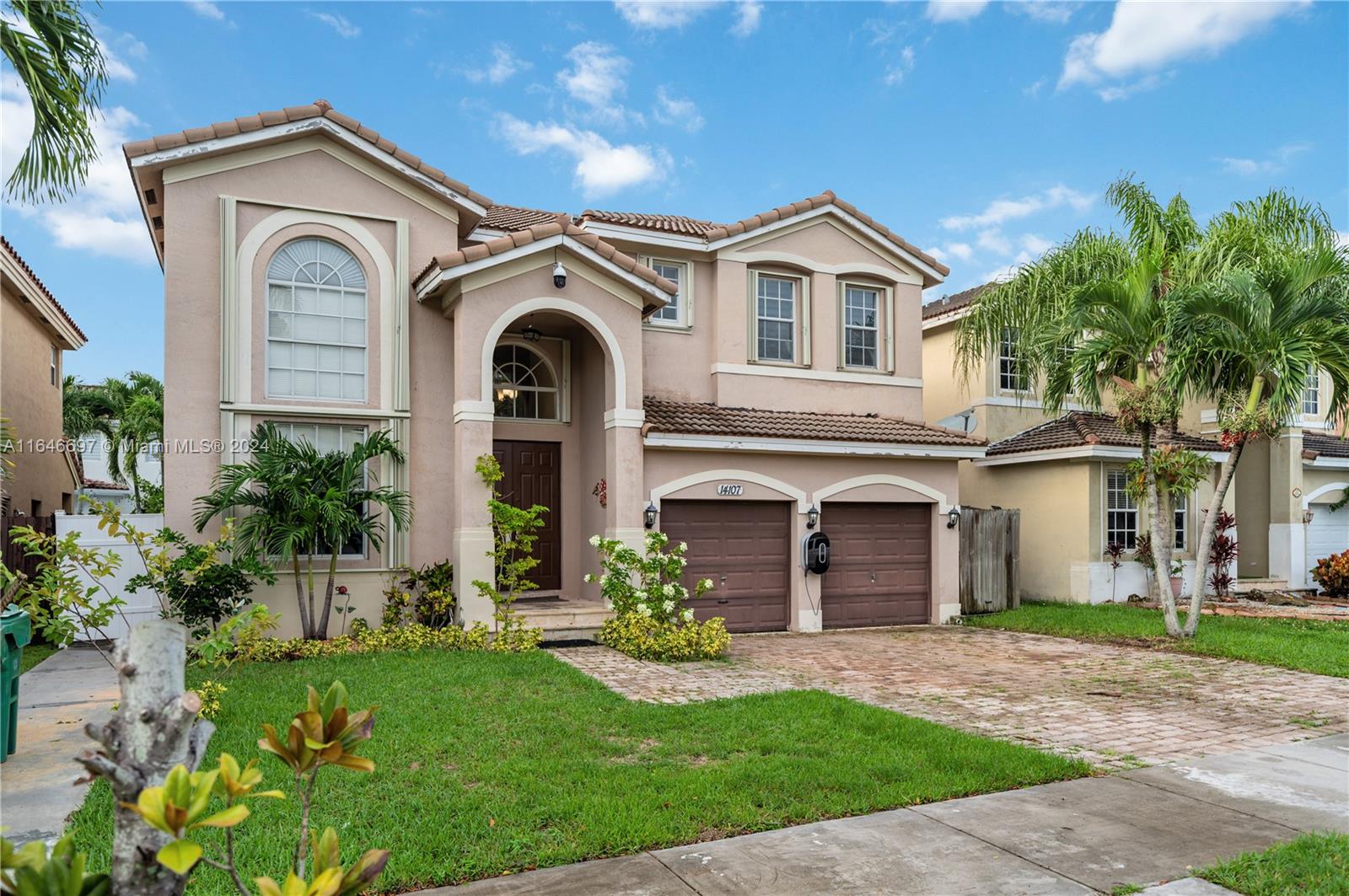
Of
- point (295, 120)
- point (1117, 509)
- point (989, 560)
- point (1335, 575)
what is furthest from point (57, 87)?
point (1335, 575)

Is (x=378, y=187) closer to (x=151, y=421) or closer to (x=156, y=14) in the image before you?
(x=156, y=14)

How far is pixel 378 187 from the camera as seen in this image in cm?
1339

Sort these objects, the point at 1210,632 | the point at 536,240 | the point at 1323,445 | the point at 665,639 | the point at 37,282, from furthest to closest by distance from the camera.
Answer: the point at 1323,445 < the point at 37,282 < the point at 1210,632 < the point at 536,240 < the point at 665,639

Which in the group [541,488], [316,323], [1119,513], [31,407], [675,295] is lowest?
[1119,513]

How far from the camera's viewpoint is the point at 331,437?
42.7ft

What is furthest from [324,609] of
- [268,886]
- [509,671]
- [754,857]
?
[268,886]

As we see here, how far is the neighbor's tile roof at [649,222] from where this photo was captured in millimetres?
15414

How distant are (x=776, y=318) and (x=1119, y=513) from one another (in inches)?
333

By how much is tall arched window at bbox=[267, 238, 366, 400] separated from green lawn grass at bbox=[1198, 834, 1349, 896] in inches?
455

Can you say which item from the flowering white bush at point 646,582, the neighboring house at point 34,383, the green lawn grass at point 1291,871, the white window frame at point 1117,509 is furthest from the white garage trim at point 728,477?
the neighboring house at point 34,383

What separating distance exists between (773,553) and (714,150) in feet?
26.3

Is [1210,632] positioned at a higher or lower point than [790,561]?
lower

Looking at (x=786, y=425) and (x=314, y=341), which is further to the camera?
(x=786, y=425)

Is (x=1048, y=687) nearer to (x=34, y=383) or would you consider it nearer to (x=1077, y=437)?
(x=1077, y=437)
